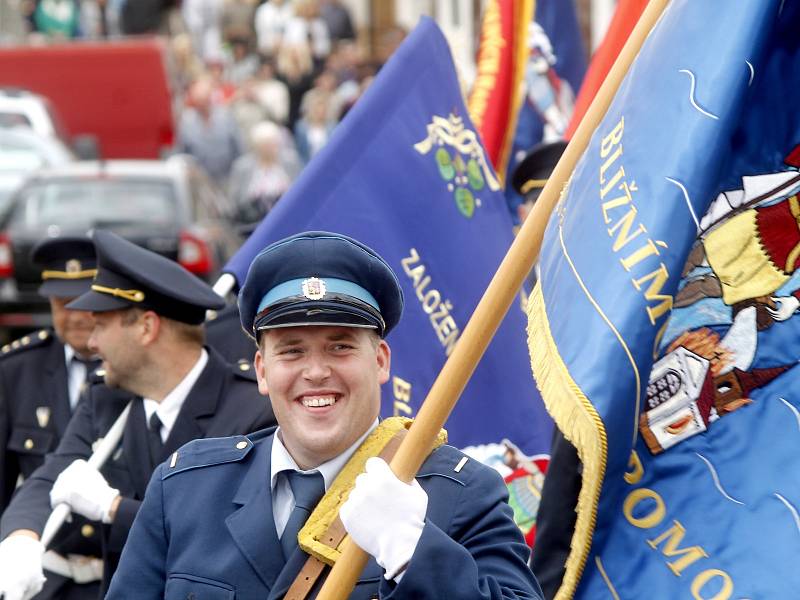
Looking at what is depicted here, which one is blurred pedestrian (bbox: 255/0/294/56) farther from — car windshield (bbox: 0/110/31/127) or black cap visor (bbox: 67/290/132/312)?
black cap visor (bbox: 67/290/132/312)

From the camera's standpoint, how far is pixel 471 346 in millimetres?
3365

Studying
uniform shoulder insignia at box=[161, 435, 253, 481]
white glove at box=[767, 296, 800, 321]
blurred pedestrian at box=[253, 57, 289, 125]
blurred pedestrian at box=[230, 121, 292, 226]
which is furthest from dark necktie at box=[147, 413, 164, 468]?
blurred pedestrian at box=[253, 57, 289, 125]

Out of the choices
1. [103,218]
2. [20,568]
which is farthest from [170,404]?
[103,218]

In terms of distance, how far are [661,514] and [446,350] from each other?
223 centimetres

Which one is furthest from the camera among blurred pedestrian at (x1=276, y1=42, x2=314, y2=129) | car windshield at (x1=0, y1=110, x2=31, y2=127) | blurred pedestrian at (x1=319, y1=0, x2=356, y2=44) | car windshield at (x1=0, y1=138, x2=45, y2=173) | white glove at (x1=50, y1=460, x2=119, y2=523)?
blurred pedestrian at (x1=319, y1=0, x2=356, y2=44)

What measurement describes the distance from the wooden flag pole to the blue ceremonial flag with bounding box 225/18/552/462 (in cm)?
184

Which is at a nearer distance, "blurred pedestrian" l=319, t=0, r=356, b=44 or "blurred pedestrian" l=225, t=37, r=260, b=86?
"blurred pedestrian" l=225, t=37, r=260, b=86

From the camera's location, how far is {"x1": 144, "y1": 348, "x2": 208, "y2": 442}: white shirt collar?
16.9 ft

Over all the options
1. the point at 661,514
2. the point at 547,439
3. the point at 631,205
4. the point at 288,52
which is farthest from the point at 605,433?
the point at 288,52

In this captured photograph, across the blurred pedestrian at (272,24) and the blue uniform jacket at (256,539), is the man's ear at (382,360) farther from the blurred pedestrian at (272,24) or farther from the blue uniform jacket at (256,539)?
the blurred pedestrian at (272,24)

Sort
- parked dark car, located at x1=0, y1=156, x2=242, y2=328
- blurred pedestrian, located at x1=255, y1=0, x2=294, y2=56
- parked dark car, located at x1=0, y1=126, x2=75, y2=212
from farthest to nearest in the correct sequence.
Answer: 1. blurred pedestrian, located at x1=255, y1=0, x2=294, y2=56
2. parked dark car, located at x1=0, y1=126, x2=75, y2=212
3. parked dark car, located at x1=0, y1=156, x2=242, y2=328

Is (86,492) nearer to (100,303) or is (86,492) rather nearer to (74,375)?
(100,303)

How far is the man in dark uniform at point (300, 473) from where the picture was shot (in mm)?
3324

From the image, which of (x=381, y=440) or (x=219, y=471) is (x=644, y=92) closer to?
(x=381, y=440)
